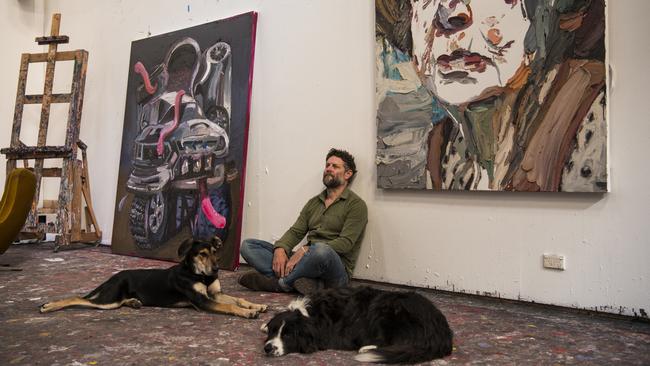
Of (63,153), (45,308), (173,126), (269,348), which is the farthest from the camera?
(63,153)

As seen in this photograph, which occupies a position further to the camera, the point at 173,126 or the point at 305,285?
the point at 173,126

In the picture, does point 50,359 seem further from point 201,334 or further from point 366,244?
point 366,244

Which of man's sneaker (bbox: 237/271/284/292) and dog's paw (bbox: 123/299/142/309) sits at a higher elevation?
man's sneaker (bbox: 237/271/284/292)

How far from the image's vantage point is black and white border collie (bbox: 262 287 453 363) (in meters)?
2.36

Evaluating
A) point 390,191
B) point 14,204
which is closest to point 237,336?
point 390,191

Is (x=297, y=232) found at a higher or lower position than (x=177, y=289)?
higher

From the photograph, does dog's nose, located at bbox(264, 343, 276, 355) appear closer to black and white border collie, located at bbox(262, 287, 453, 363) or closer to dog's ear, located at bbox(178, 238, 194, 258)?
black and white border collie, located at bbox(262, 287, 453, 363)

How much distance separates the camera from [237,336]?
9.15 feet

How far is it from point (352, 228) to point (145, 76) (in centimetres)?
319

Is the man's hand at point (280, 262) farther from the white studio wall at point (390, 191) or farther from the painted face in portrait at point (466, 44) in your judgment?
the painted face in portrait at point (466, 44)

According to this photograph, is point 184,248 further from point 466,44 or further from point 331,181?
point 466,44

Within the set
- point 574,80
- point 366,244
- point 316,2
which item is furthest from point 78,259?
point 574,80

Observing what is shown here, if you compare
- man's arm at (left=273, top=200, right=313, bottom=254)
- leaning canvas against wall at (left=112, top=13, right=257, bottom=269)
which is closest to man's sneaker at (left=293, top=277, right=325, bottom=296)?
man's arm at (left=273, top=200, right=313, bottom=254)

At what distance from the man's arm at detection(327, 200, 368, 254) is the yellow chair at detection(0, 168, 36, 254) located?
8.91ft
